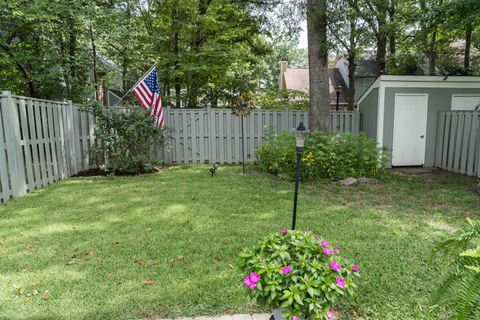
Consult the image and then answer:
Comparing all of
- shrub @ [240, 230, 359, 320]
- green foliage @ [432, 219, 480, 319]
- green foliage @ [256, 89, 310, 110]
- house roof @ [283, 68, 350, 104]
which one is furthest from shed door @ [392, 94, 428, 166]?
house roof @ [283, 68, 350, 104]

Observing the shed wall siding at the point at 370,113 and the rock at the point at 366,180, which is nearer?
the rock at the point at 366,180

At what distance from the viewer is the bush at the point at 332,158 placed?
636 cm

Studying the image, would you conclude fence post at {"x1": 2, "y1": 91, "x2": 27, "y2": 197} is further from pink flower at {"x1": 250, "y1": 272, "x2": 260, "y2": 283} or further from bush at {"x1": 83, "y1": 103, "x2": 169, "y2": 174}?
pink flower at {"x1": 250, "y1": 272, "x2": 260, "y2": 283}

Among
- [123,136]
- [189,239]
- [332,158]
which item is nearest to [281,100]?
[332,158]

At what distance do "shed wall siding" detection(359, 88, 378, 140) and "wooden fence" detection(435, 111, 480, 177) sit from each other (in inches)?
61.0

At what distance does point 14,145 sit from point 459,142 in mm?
8961

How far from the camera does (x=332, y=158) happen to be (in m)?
6.39

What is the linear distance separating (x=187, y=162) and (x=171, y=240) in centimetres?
567

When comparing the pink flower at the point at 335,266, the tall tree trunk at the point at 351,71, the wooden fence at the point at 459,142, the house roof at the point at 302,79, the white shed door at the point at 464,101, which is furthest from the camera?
the house roof at the point at 302,79

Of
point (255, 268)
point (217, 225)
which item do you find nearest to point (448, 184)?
point (217, 225)

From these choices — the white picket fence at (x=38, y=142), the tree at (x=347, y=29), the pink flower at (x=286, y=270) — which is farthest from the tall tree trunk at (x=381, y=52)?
the pink flower at (x=286, y=270)

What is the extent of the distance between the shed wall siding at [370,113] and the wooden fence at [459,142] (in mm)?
1550

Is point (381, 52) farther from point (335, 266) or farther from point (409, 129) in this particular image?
point (335, 266)

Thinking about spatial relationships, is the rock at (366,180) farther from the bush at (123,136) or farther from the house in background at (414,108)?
the bush at (123,136)
